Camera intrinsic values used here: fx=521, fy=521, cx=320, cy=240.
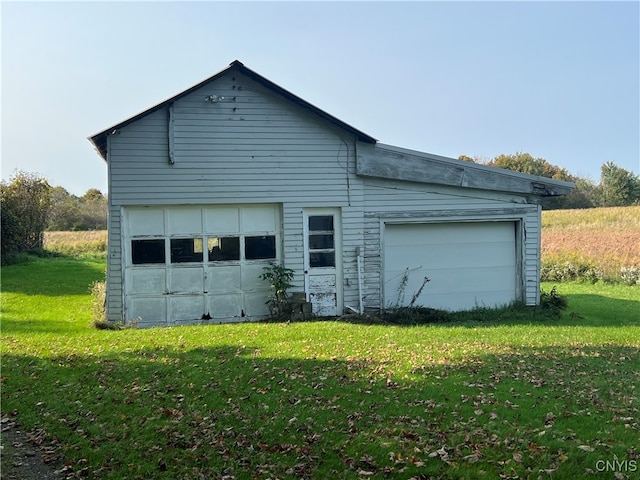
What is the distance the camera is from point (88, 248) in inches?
1223

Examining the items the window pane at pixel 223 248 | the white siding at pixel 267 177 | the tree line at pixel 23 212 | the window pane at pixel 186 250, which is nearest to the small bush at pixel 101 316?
the white siding at pixel 267 177

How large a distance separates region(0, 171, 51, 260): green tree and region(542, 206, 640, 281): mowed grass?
23.3m

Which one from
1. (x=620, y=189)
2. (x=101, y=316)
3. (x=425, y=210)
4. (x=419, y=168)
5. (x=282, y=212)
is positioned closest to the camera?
(x=101, y=316)

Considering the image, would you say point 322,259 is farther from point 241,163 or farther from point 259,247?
point 241,163

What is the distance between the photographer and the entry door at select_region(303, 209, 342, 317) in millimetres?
11672

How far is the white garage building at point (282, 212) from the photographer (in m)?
11.0

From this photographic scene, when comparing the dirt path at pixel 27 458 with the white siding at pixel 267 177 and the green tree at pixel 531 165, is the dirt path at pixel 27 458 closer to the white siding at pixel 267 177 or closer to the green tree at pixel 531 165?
the white siding at pixel 267 177

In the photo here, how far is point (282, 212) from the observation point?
11.6 m

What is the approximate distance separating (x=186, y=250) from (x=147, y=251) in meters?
0.81

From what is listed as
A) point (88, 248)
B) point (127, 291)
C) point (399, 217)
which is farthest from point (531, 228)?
point (88, 248)

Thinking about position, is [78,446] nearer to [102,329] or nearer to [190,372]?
[190,372]

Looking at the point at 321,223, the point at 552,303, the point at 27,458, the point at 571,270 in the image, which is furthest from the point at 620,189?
the point at 27,458

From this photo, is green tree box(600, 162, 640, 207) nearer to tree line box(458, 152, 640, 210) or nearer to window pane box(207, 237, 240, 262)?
tree line box(458, 152, 640, 210)

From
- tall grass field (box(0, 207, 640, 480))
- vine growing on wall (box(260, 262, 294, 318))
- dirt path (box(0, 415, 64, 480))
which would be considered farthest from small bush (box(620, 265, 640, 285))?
dirt path (box(0, 415, 64, 480))
